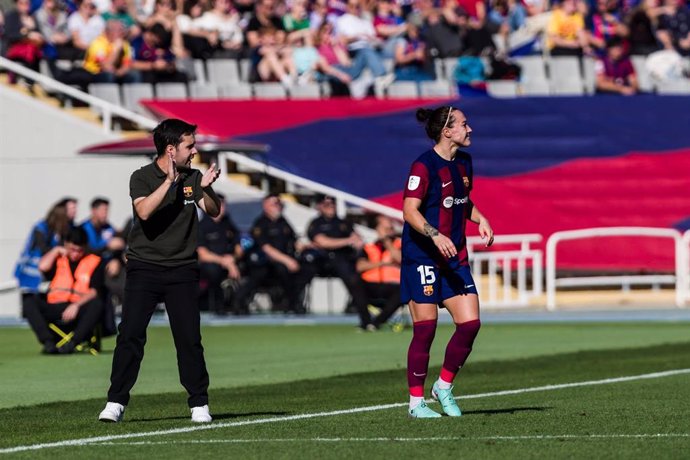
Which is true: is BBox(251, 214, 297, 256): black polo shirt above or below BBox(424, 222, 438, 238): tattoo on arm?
below

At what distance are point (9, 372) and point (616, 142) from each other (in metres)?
14.3

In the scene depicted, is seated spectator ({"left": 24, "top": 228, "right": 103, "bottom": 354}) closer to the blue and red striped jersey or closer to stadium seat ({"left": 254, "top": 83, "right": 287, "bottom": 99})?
the blue and red striped jersey

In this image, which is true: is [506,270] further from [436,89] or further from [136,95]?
[136,95]

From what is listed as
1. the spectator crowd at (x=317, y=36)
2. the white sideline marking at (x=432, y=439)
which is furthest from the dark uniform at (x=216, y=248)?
the white sideline marking at (x=432, y=439)

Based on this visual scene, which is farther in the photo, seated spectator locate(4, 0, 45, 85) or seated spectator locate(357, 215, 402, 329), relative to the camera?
seated spectator locate(4, 0, 45, 85)

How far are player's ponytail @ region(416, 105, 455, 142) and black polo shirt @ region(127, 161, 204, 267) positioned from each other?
4.54ft

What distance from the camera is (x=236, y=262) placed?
25250 millimetres

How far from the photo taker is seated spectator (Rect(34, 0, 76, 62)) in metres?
28.1

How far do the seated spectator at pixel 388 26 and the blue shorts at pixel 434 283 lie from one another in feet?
60.8

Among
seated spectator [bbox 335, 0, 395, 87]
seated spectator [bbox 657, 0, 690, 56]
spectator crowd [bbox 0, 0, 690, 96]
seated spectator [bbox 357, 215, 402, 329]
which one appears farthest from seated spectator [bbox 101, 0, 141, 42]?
seated spectator [bbox 657, 0, 690, 56]

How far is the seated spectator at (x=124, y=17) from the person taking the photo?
28.1m

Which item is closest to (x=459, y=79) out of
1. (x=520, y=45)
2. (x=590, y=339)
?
(x=520, y=45)

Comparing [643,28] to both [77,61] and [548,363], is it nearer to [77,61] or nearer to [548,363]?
[77,61]

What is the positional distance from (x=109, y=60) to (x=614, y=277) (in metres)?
8.30
